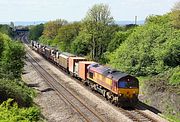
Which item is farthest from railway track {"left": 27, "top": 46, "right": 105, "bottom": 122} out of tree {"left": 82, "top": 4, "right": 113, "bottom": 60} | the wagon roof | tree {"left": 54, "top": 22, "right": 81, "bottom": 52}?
tree {"left": 54, "top": 22, "right": 81, "bottom": 52}

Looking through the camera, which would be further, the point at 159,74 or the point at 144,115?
the point at 159,74

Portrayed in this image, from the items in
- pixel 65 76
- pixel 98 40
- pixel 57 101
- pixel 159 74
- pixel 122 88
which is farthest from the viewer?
pixel 98 40

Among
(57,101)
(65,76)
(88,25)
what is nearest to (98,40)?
(88,25)

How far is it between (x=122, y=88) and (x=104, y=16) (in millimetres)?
53038

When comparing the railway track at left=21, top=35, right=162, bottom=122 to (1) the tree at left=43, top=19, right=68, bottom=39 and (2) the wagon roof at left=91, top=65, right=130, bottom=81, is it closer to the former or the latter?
(2) the wagon roof at left=91, top=65, right=130, bottom=81

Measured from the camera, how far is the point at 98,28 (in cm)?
8369

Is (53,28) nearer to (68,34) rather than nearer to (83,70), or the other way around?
(68,34)

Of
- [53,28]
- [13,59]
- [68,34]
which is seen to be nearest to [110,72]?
[13,59]

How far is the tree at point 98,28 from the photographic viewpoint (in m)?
83.1

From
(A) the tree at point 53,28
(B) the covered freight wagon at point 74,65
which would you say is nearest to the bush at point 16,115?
(B) the covered freight wagon at point 74,65

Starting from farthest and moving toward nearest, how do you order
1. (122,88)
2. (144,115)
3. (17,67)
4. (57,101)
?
(17,67)
(57,101)
(122,88)
(144,115)

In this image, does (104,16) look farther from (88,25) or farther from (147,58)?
(147,58)

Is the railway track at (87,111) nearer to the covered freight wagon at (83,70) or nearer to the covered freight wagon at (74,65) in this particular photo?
the covered freight wagon at (83,70)

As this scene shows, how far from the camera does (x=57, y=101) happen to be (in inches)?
1460
